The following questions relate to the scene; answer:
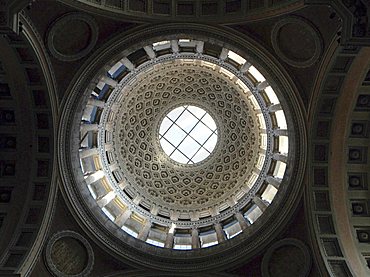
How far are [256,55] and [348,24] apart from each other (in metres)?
6.68

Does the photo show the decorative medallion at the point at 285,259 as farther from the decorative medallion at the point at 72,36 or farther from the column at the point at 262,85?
the decorative medallion at the point at 72,36

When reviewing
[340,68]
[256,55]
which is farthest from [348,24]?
[256,55]

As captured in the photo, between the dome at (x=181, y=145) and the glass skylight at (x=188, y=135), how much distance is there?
73mm

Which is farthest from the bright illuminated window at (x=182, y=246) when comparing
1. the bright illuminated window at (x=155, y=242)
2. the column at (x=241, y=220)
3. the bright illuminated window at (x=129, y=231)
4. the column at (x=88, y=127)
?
the column at (x=88, y=127)

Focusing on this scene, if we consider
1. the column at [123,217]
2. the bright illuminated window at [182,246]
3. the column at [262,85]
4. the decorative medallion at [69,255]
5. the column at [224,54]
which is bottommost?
the decorative medallion at [69,255]

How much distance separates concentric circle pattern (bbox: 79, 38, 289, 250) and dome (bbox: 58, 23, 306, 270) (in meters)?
0.08

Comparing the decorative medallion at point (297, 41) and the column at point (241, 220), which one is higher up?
the decorative medallion at point (297, 41)

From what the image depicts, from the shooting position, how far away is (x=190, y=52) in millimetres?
28359

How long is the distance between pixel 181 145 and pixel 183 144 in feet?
0.54

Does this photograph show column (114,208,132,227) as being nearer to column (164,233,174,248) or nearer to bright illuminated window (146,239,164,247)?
bright illuminated window (146,239,164,247)

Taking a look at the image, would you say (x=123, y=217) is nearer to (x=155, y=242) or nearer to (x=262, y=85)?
(x=155, y=242)

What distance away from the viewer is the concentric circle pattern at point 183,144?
28625 millimetres

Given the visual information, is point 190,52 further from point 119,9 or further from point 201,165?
point 201,165

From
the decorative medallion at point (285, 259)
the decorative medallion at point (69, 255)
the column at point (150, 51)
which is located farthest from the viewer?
the column at point (150, 51)
